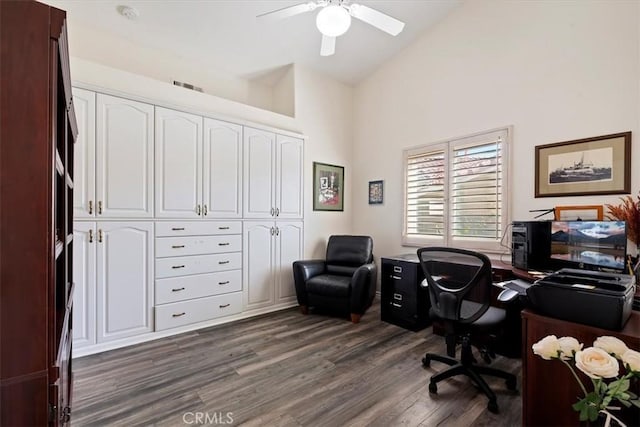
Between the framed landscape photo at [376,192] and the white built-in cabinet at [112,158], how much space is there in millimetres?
3003

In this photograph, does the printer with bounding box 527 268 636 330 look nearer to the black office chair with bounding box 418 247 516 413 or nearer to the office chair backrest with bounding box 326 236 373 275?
the black office chair with bounding box 418 247 516 413

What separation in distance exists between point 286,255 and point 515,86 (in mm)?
3273

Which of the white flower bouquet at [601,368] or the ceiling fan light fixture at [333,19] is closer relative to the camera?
the white flower bouquet at [601,368]

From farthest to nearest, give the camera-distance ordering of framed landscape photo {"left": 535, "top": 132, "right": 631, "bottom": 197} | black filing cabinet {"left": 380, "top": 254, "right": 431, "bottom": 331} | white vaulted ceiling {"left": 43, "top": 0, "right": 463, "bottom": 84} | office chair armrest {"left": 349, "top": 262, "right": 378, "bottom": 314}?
office chair armrest {"left": 349, "top": 262, "right": 378, "bottom": 314}, black filing cabinet {"left": 380, "top": 254, "right": 431, "bottom": 331}, white vaulted ceiling {"left": 43, "top": 0, "right": 463, "bottom": 84}, framed landscape photo {"left": 535, "top": 132, "right": 631, "bottom": 197}

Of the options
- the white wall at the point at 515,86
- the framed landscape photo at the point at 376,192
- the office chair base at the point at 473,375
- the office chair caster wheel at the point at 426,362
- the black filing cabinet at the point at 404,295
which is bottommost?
the office chair caster wheel at the point at 426,362

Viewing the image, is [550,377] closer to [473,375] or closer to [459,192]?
[473,375]

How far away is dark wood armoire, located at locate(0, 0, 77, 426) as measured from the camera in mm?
735

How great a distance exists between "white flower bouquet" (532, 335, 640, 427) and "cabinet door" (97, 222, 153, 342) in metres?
3.11

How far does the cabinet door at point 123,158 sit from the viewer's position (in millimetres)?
2621

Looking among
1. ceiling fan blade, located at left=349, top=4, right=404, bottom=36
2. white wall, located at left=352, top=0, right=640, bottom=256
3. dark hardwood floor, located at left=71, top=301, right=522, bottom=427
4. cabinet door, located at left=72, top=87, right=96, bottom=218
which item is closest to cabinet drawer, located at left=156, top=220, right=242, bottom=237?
cabinet door, located at left=72, top=87, right=96, bottom=218

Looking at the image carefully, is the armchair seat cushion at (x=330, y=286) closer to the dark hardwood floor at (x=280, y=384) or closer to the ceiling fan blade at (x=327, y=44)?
the dark hardwood floor at (x=280, y=384)

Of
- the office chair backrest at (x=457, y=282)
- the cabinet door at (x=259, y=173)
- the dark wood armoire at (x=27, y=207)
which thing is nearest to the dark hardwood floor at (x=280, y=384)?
the office chair backrest at (x=457, y=282)

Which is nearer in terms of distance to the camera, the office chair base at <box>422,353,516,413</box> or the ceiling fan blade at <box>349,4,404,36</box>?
the office chair base at <box>422,353,516,413</box>

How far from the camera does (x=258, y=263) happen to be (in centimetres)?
366
